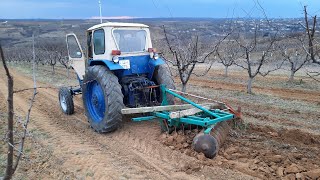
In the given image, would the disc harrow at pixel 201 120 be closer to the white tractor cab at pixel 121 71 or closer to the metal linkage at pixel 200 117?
the metal linkage at pixel 200 117

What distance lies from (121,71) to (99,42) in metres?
0.90

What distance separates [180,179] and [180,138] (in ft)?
4.27

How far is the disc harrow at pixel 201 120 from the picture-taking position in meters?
5.13

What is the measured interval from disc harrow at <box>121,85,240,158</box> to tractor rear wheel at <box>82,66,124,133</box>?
0.84 ft

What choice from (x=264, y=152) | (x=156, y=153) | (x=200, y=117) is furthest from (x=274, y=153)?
(x=156, y=153)

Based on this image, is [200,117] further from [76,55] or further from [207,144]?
[76,55]

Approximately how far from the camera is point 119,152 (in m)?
5.77

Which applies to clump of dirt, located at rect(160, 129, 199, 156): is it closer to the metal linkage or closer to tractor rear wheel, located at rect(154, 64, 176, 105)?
the metal linkage

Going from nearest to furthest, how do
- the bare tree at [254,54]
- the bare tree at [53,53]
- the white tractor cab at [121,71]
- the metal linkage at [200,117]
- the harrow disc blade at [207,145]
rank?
1. the harrow disc blade at [207,145]
2. the metal linkage at [200,117]
3. the white tractor cab at [121,71]
4. the bare tree at [254,54]
5. the bare tree at [53,53]

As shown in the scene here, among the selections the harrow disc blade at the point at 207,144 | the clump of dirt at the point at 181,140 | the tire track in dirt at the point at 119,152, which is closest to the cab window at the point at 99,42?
the tire track in dirt at the point at 119,152

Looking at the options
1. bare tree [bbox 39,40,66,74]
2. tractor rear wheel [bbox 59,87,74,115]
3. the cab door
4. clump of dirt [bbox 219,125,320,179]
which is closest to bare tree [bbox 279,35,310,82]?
clump of dirt [bbox 219,125,320,179]

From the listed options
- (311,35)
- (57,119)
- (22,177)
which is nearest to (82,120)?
(57,119)

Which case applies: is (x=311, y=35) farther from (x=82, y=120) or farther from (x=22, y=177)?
(x=82, y=120)

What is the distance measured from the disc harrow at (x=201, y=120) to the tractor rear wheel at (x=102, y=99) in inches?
10.1
